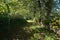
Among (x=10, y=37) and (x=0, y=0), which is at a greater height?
(x=0, y=0)

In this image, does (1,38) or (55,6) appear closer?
(1,38)

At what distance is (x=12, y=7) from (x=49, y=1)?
4185mm

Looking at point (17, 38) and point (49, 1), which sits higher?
point (49, 1)

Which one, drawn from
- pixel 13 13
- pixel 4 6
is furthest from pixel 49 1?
pixel 13 13

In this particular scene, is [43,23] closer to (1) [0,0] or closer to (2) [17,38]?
(1) [0,0]

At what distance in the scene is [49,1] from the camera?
51.5ft

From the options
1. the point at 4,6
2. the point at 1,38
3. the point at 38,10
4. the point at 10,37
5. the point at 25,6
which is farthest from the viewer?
the point at 25,6

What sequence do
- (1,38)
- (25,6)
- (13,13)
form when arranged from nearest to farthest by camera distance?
1. (1,38)
2. (25,6)
3. (13,13)

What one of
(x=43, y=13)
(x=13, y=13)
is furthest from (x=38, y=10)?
(x=13, y=13)

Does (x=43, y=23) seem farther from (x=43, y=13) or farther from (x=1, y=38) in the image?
(x=1, y=38)

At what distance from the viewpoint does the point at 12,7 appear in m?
17.9

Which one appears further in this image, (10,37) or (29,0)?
(29,0)

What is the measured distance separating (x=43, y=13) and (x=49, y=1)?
121cm

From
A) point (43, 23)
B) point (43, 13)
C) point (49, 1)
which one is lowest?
point (43, 23)
